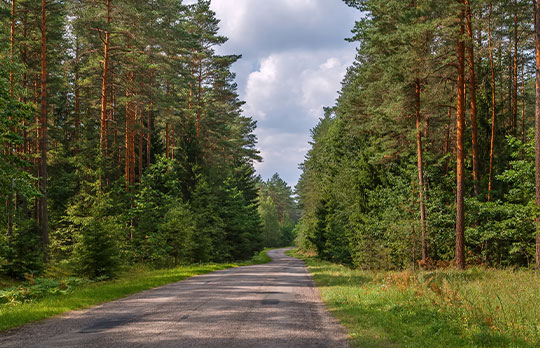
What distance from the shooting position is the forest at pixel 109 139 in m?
16.7

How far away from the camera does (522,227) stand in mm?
19719

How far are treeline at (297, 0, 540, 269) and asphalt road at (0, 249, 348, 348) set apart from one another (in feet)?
38.8

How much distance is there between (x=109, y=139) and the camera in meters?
33.9

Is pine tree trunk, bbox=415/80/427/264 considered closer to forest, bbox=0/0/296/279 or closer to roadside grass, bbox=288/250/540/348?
roadside grass, bbox=288/250/540/348

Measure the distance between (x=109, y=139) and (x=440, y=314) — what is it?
31.7 meters

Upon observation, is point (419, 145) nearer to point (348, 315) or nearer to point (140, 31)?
point (348, 315)

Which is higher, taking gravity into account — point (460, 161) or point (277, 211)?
point (460, 161)

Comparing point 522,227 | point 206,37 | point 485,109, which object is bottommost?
point 522,227

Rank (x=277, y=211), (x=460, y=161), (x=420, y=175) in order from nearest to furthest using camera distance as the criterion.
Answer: (x=460, y=161), (x=420, y=175), (x=277, y=211)

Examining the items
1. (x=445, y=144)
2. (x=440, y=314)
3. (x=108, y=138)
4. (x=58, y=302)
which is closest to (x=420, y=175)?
(x=445, y=144)

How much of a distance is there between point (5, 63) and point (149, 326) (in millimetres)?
9969

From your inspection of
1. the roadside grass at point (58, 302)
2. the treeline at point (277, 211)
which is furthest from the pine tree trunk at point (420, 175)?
the treeline at point (277, 211)

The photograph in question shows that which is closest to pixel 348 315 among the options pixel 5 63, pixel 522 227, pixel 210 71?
pixel 5 63

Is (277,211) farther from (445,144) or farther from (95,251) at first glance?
(95,251)
